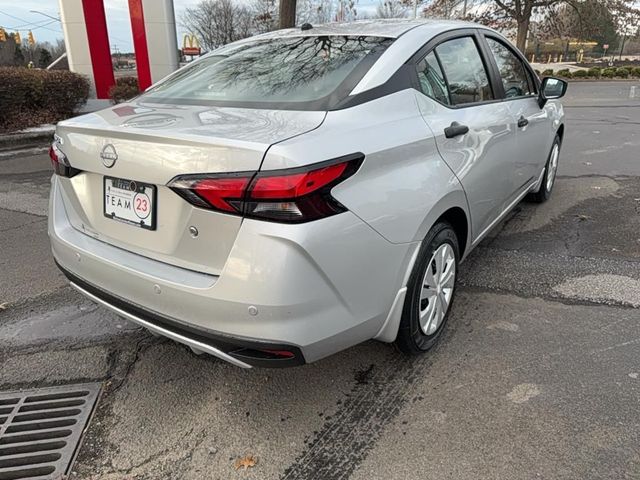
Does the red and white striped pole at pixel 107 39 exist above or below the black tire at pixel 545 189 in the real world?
above

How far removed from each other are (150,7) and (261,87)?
11536mm

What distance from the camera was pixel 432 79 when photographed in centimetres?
271

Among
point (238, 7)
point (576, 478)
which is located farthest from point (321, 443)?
point (238, 7)

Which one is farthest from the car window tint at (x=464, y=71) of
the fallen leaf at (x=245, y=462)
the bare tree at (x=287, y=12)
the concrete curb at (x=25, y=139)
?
the concrete curb at (x=25, y=139)

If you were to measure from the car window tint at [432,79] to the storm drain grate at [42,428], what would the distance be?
2.26 m

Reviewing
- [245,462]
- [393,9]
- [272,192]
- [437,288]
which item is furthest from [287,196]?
[393,9]

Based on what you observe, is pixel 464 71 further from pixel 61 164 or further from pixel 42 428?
pixel 42 428

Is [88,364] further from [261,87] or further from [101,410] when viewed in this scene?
[261,87]

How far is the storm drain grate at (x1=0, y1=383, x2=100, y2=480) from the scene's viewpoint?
2141mm

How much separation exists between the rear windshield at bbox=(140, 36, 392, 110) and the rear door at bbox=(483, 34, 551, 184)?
54.7 inches

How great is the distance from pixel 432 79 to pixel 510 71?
151 centimetres

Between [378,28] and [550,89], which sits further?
[550,89]

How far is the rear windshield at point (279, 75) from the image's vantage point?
234 centimetres

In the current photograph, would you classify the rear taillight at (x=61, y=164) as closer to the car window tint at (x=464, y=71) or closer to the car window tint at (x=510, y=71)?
the car window tint at (x=464, y=71)
